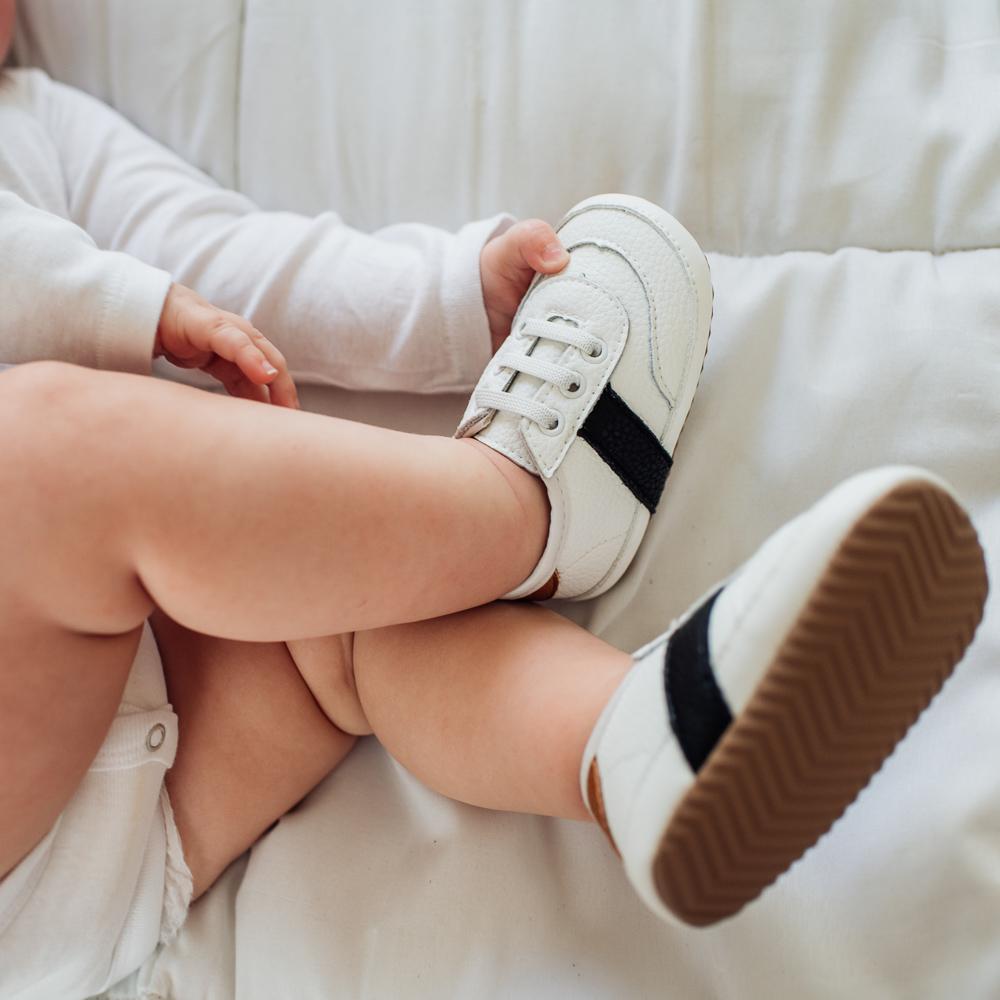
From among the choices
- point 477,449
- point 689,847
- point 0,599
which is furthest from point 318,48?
point 689,847

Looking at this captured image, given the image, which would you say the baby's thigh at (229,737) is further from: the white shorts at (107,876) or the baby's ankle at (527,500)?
the baby's ankle at (527,500)

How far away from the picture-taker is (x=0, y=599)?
518 millimetres

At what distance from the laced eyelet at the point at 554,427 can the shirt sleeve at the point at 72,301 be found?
296mm

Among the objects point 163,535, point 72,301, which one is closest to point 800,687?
point 163,535

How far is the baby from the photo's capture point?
442mm

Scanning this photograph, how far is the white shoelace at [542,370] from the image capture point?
0.66 m

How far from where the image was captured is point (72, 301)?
668mm

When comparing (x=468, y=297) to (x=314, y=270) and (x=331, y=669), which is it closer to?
(x=314, y=270)

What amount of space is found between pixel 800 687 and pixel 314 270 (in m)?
0.57

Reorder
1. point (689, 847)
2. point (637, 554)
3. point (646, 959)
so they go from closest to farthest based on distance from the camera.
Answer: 1. point (689, 847)
2. point (646, 959)
3. point (637, 554)

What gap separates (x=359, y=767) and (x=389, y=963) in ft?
0.51

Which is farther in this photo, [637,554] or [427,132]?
[427,132]

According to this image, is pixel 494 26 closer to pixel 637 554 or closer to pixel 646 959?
pixel 637 554

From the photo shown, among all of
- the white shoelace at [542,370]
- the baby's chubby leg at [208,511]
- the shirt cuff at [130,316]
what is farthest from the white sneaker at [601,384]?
the shirt cuff at [130,316]
